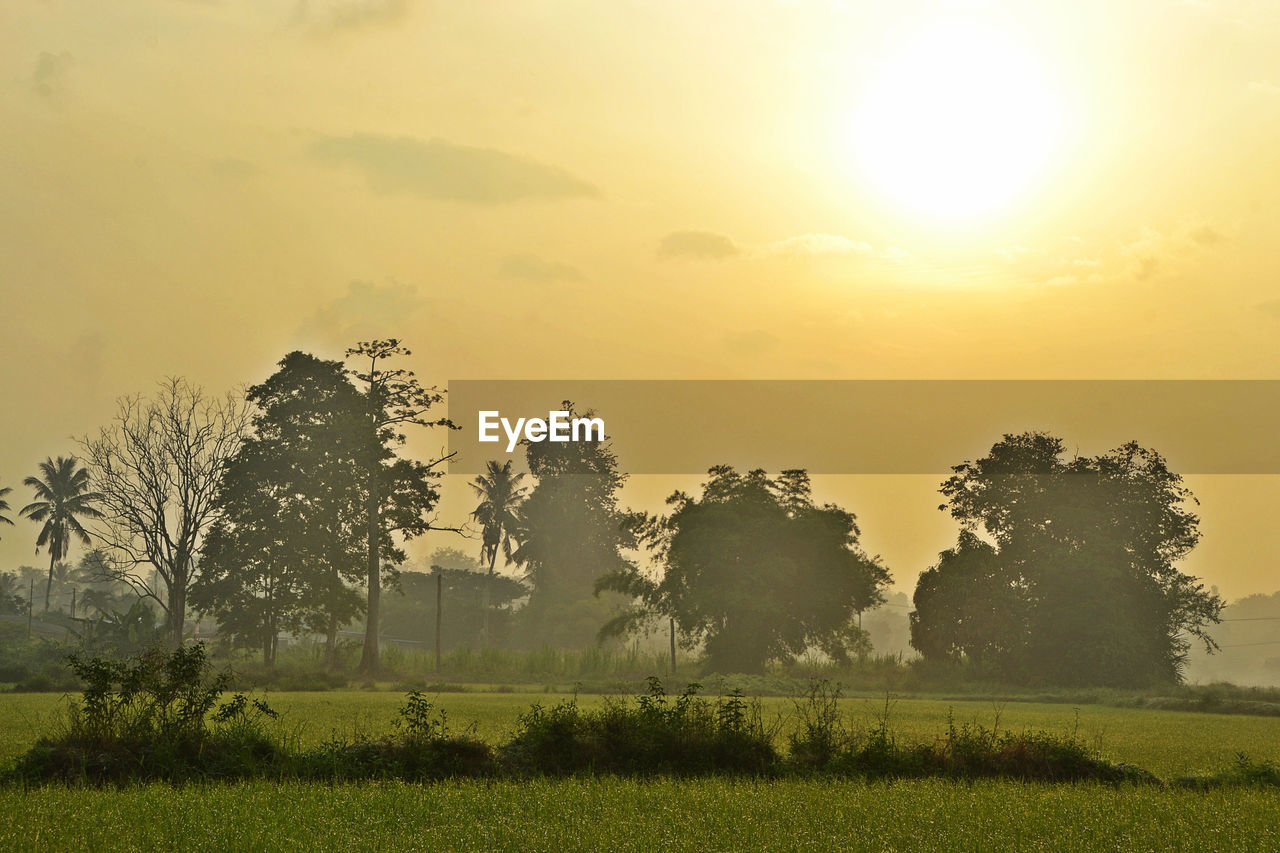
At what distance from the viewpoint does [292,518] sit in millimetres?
59125

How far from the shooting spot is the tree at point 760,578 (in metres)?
60.7

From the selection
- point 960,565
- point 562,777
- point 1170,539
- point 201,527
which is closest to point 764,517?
point 960,565

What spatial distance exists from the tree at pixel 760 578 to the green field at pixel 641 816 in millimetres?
44715

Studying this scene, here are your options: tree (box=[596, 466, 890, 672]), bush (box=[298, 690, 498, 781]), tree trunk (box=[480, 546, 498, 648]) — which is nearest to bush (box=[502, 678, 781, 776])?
bush (box=[298, 690, 498, 781])

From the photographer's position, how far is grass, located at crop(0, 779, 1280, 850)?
37.6 ft

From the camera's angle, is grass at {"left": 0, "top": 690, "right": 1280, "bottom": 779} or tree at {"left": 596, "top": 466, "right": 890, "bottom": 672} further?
tree at {"left": 596, "top": 466, "right": 890, "bottom": 672}

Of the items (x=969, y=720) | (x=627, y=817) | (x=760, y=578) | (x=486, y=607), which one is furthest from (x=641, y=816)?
(x=486, y=607)

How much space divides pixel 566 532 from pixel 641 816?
7807cm

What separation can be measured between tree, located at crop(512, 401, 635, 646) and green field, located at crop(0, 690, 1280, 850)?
242 ft

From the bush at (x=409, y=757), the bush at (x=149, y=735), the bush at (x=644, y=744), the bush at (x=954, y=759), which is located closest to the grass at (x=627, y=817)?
the bush at (x=409, y=757)

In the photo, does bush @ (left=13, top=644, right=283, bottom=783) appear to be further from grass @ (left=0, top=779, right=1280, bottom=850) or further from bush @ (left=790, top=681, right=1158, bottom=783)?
bush @ (left=790, top=681, right=1158, bottom=783)

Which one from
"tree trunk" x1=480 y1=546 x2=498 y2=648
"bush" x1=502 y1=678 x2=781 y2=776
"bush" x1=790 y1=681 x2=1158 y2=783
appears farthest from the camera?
"tree trunk" x1=480 y1=546 x2=498 y2=648

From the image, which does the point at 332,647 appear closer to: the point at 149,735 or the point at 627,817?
the point at 149,735

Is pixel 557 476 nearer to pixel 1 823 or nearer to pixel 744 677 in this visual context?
pixel 744 677
